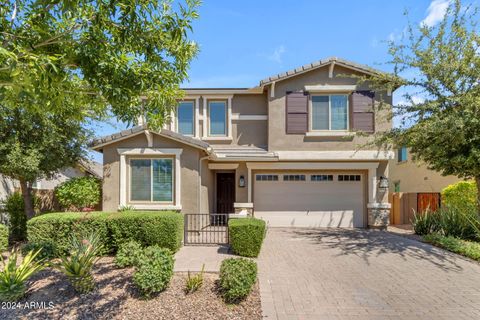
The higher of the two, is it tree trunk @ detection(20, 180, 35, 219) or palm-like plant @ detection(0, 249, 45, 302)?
tree trunk @ detection(20, 180, 35, 219)

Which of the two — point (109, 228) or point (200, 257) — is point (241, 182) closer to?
point (200, 257)

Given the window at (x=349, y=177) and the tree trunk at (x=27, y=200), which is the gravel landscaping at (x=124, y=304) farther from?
the window at (x=349, y=177)

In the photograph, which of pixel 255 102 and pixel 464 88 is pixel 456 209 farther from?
pixel 255 102

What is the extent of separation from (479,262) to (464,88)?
5.09 m

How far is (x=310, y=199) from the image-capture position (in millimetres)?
13633

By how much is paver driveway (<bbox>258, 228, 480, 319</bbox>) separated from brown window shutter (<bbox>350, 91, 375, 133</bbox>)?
207 inches

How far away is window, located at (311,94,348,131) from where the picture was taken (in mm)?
13375

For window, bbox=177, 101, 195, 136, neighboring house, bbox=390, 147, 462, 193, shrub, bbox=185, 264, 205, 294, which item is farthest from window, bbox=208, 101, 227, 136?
neighboring house, bbox=390, 147, 462, 193

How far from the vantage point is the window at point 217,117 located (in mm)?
14336

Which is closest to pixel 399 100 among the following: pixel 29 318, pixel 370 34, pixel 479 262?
pixel 370 34

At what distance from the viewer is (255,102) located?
1434 cm

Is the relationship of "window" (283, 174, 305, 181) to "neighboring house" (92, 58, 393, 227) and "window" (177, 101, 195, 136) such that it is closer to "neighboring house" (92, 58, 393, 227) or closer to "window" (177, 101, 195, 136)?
"neighboring house" (92, 58, 393, 227)

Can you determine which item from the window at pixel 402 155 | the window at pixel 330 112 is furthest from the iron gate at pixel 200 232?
the window at pixel 402 155

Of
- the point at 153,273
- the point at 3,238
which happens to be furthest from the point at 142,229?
the point at 3,238
